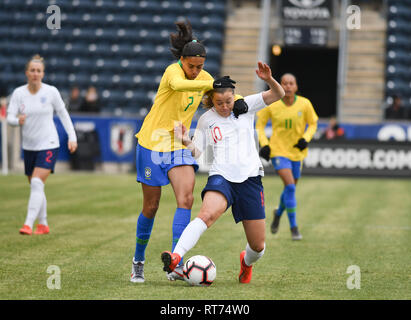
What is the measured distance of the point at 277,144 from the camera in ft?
35.7

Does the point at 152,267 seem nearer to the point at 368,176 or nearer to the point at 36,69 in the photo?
the point at 36,69

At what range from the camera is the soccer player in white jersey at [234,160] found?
21.4ft

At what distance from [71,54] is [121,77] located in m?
2.07

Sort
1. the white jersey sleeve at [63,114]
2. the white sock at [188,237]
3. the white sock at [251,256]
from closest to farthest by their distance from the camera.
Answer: the white sock at [188,237]
the white sock at [251,256]
the white jersey sleeve at [63,114]

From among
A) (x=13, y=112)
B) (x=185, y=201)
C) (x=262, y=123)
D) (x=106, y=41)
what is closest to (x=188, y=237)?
(x=185, y=201)

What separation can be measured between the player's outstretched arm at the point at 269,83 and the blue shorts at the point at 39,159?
4454 millimetres

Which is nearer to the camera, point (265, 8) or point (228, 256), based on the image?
point (228, 256)

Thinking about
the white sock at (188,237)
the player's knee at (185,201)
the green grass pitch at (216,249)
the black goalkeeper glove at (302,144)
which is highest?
the black goalkeeper glove at (302,144)

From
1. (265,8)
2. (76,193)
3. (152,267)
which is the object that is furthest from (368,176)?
(152,267)

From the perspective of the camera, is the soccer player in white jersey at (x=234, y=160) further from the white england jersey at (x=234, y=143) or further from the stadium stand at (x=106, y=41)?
the stadium stand at (x=106, y=41)

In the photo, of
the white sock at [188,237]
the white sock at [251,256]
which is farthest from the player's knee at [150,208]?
the white sock at [251,256]

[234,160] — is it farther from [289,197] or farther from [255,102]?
[289,197]

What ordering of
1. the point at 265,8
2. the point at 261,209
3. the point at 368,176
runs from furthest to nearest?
the point at 265,8, the point at 368,176, the point at 261,209

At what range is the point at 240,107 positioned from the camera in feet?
21.6
